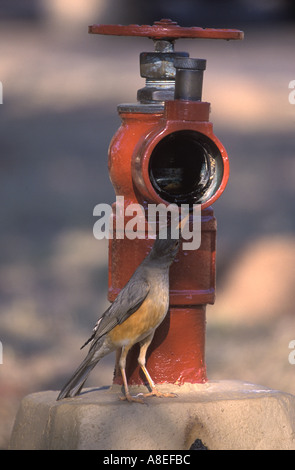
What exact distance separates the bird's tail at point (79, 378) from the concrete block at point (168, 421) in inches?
1.7

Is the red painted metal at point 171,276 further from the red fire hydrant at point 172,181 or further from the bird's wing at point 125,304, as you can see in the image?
the bird's wing at point 125,304

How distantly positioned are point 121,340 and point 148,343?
15cm

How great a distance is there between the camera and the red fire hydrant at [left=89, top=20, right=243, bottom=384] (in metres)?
5.45

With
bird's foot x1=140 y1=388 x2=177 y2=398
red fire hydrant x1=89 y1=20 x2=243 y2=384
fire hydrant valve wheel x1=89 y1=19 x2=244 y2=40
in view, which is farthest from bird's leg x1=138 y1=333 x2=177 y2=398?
fire hydrant valve wheel x1=89 y1=19 x2=244 y2=40

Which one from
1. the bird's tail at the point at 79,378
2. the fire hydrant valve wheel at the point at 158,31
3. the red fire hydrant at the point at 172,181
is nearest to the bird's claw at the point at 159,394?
the red fire hydrant at the point at 172,181

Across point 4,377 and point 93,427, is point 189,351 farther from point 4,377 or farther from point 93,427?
point 4,377

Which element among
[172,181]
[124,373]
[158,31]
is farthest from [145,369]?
[158,31]

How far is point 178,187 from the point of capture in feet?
18.2

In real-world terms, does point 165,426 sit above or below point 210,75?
below

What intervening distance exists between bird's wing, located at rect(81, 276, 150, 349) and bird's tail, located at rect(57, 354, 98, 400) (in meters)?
0.12

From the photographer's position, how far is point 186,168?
219 inches

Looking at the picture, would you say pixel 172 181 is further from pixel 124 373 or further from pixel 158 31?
pixel 124 373

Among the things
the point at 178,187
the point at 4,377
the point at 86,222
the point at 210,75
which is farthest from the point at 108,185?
the point at 178,187

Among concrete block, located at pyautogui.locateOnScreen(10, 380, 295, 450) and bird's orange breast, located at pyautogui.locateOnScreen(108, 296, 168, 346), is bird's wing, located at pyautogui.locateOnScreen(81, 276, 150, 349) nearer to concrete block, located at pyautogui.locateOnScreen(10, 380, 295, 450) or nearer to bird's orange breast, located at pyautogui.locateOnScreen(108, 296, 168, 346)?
bird's orange breast, located at pyautogui.locateOnScreen(108, 296, 168, 346)
